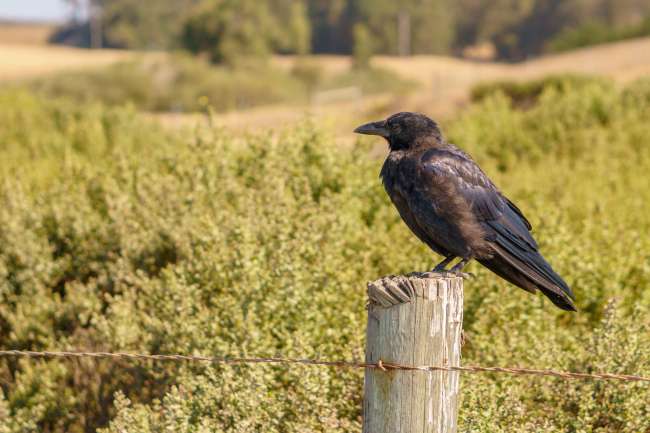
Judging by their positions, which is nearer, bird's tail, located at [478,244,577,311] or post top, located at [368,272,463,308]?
post top, located at [368,272,463,308]

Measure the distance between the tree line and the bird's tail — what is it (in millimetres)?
50877

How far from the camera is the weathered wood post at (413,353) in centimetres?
297

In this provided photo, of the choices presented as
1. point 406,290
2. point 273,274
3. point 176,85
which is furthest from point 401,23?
point 406,290

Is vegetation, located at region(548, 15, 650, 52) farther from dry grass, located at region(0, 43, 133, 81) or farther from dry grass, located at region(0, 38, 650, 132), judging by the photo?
dry grass, located at region(0, 43, 133, 81)

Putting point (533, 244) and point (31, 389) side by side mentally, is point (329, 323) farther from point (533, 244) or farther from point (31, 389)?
point (31, 389)

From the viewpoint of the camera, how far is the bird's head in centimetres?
444

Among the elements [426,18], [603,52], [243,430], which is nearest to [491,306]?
[243,430]

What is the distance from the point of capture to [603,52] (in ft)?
120

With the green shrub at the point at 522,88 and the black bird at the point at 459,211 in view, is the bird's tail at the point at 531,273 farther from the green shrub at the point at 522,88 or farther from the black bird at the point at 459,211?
the green shrub at the point at 522,88

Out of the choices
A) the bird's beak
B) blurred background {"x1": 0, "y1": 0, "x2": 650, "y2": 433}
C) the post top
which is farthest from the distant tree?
the post top

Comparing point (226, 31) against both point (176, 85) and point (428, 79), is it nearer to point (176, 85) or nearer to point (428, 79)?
point (176, 85)

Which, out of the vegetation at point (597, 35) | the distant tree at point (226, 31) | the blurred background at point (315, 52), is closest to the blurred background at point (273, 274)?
the blurred background at point (315, 52)

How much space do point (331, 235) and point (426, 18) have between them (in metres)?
69.4

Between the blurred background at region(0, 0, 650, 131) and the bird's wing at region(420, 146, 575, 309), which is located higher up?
the blurred background at region(0, 0, 650, 131)
